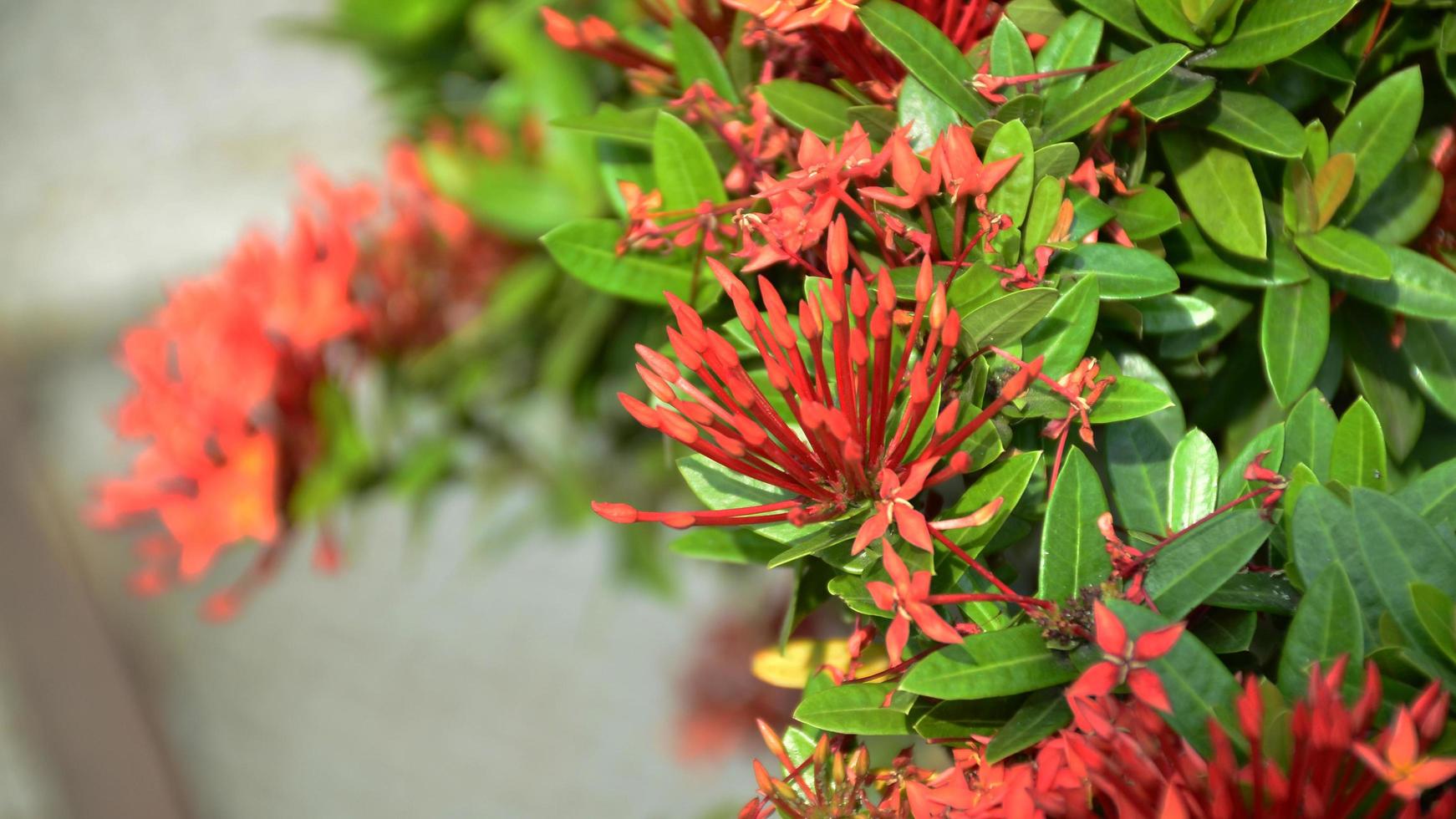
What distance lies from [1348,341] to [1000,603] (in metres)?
0.19

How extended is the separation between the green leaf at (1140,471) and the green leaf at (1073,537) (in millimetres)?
41

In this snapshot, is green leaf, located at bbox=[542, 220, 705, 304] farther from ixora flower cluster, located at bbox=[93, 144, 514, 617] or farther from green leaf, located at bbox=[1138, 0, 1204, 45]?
ixora flower cluster, located at bbox=[93, 144, 514, 617]

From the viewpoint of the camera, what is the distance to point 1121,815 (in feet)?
1.01

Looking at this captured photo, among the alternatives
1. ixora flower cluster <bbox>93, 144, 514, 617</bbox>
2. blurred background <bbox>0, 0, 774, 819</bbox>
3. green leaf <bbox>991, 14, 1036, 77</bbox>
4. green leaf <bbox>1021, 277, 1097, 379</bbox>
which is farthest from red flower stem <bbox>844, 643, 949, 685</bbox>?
blurred background <bbox>0, 0, 774, 819</bbox>

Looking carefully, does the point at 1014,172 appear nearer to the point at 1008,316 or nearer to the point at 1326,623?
the point at 1008,316

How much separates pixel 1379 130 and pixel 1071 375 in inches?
6.1

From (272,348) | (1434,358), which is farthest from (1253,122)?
(272,348)

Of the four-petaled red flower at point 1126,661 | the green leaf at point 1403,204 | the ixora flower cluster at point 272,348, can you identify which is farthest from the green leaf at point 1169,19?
the ixora flower cluster at point 272,348

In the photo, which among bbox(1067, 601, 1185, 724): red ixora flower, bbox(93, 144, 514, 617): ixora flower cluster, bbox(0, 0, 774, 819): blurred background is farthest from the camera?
bbox(0, 0, 774, 819): blurred background

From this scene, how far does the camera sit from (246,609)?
1612 mm

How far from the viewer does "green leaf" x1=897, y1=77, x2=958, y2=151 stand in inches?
15.7

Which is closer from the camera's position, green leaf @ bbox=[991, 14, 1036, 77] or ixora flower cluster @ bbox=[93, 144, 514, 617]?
green leaf @ bbox=[991, 14, 1036, 77]

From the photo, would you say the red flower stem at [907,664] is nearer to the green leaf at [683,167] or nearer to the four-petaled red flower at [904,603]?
the four-petaled red flower at [904,603]

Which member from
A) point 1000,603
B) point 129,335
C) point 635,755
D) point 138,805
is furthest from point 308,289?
point 138,805
